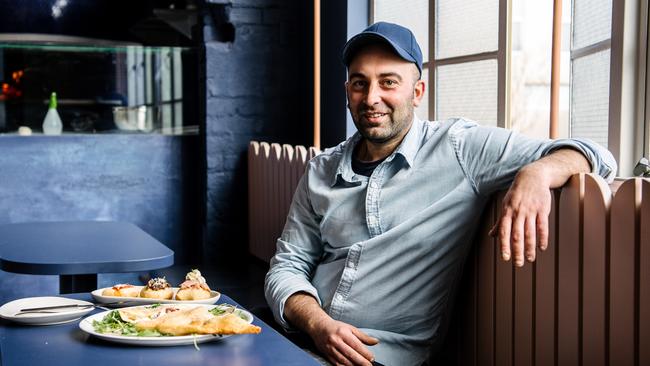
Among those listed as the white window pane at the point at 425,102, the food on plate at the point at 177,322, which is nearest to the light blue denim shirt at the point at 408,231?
the food on plate at the point at 177,322

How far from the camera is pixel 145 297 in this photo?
175 centimetres

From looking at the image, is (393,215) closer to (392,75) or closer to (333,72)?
(392,75)

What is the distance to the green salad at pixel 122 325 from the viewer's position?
4.82 ft

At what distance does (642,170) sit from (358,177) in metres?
0.73

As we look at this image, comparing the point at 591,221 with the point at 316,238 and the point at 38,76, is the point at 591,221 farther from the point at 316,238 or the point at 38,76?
the point at 38,76

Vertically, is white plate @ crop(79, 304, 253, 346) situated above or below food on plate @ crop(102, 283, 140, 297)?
below

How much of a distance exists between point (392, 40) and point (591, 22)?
2.12ft

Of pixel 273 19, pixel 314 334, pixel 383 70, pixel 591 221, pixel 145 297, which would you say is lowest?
pixel 314 334

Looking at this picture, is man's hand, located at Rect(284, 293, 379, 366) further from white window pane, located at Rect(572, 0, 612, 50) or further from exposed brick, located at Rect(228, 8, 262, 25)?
exposed brick, located at Rect(228, 8, 262, 25)

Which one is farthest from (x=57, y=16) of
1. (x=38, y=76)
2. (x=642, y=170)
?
(x=642, y=170)

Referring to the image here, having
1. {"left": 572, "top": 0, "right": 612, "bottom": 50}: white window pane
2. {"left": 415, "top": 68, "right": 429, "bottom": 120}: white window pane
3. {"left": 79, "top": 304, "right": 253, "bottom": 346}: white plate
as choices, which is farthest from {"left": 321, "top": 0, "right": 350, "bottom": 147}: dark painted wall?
{"left": 79, "top": 304, "right": 253, "bottom": 346}: white plate

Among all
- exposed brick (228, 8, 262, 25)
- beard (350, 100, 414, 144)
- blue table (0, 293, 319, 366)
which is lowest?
blue table (0, 293, 319, 366)

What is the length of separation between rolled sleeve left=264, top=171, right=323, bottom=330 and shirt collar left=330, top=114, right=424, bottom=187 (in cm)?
13

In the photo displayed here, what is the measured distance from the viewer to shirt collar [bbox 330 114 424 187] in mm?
2123
